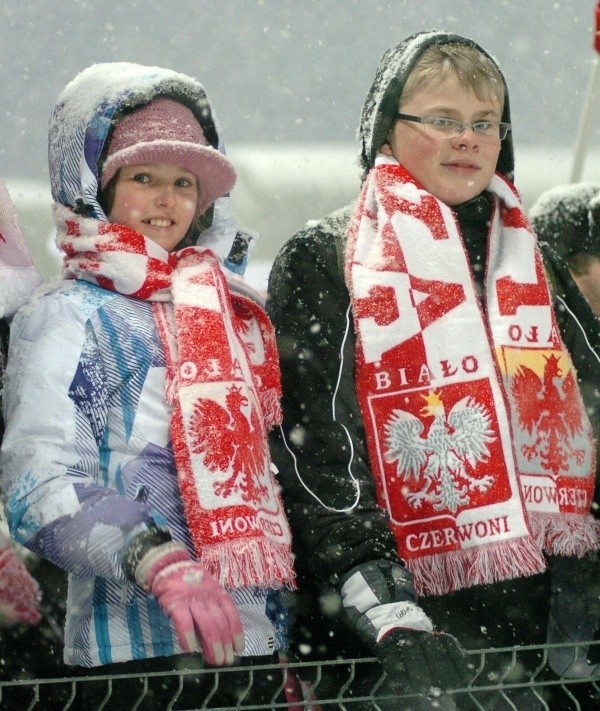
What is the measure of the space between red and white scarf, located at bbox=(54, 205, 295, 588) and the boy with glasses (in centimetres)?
7

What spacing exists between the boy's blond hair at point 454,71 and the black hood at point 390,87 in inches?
0.5

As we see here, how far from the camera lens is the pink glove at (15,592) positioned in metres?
2.09

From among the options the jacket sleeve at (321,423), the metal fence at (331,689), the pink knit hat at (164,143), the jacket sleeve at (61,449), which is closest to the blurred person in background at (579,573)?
the metal fence at (331,689)

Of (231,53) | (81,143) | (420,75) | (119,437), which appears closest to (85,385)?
(119,437)

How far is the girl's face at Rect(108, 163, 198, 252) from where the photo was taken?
2.27 meters

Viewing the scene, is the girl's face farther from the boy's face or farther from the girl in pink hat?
the boy's face

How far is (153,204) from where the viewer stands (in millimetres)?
2283

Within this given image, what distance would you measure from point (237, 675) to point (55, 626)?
530mm

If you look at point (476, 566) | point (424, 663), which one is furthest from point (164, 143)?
point (424, 663)

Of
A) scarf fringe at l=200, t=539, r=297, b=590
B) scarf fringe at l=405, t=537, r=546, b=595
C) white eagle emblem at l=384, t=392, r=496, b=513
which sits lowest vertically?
scarf fringe at l=405, t=537, r=546, b=595

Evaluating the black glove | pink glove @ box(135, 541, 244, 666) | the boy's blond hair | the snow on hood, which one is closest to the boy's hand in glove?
the black glove

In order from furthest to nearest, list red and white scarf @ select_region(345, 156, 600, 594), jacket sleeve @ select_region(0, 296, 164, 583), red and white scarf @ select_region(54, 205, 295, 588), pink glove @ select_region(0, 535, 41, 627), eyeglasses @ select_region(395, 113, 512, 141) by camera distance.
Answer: eyeglasses @ select_region(395, 113, 512, 141)
red and white scarf @ select_region(345, 156, 600, 594)
pink glove @ select_region(0, 535, 41, 627)
red and white scarf @ select_region(54, 205, 295, 588)
jacket sleeve @ select_region(0, 296, 164, 583)

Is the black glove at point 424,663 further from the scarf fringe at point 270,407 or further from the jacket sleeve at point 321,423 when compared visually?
the scarf fringe at point 270,407

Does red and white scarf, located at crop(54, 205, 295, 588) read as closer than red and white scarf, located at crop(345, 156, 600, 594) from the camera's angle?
Yes
